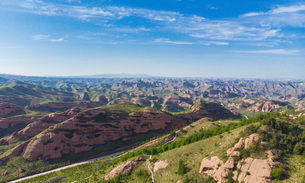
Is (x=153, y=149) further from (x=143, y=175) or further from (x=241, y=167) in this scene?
(x=241, y=167)

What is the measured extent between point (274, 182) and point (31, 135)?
134 meters

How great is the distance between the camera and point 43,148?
4045 inches

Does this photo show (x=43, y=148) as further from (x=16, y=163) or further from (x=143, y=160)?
(x=143, y=160)

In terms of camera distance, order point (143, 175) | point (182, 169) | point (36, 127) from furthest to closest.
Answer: point (36, 127) → point (143, 175) → point (182, 169)

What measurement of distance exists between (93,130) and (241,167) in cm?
9830

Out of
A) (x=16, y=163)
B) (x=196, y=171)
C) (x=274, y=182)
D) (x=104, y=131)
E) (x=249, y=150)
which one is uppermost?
(x=249, y=150)

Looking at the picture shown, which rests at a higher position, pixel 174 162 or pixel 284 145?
pixel 284 145

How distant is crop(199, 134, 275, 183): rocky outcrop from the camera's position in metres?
35.6

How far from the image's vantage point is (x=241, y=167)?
38.8 m

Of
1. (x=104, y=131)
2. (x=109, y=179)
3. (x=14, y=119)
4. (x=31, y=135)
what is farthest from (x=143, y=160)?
(x=14, y=119)

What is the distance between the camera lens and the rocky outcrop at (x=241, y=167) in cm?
3559

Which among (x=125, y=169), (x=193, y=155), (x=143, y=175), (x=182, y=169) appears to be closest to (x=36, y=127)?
(x=125, y=169)

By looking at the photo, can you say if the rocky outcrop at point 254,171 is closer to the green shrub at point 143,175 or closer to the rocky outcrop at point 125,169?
the green shrub at point 143,175

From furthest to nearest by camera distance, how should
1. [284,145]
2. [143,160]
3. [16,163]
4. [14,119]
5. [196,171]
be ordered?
[14,119], [16,163], [143,160], [196,171], [284,145]
